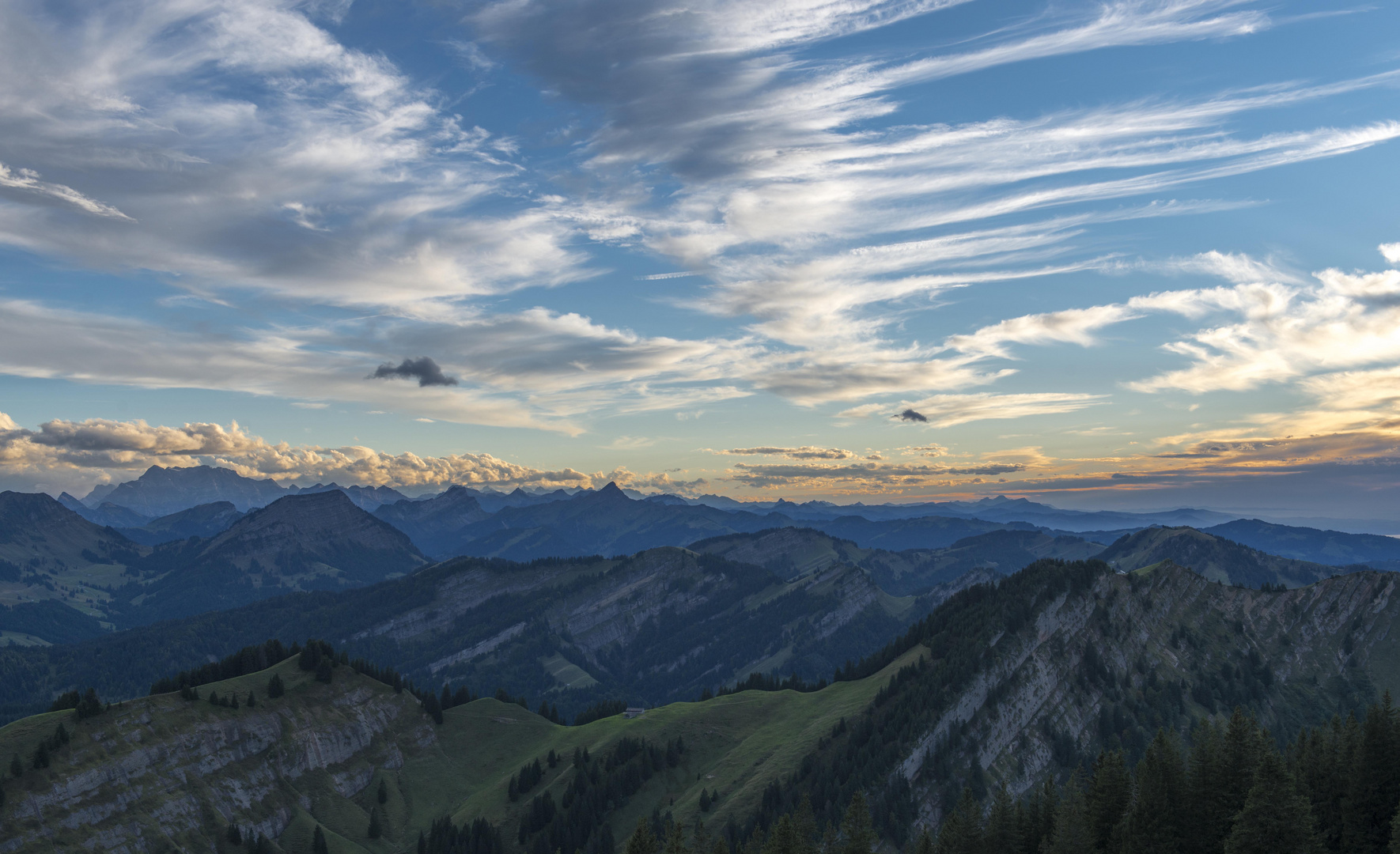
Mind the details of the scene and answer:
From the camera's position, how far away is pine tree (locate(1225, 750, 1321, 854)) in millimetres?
70812

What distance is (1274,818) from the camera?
2825 inches

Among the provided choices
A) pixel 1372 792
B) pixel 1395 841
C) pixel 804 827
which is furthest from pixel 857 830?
pixel 1372 792

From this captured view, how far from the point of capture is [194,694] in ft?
642

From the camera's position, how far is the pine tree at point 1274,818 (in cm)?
7081

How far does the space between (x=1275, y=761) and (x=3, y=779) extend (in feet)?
697

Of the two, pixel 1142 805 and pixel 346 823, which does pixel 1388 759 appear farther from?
pixel 346 823

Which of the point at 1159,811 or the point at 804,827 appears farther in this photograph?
the point at 804,827

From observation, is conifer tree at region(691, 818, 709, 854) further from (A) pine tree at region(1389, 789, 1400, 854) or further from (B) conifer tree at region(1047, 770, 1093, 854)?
(A) pine tree at region(1389, 789, 1400, 854)

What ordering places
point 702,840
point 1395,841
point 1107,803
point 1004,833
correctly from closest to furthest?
point 1395,841
point 1107,803
point 1004,833
point 702,840

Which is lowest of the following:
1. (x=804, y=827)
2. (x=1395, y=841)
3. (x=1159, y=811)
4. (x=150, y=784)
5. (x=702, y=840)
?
(x=702, y=840)

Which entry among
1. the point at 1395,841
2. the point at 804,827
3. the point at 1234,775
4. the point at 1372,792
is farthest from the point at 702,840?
Result: the point at 1395,841

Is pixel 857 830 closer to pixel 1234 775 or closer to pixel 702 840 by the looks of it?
pixel 1234 775

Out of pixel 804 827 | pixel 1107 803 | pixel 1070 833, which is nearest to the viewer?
pixel 1070 833

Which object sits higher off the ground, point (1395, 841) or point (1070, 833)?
point (1395, 841)
